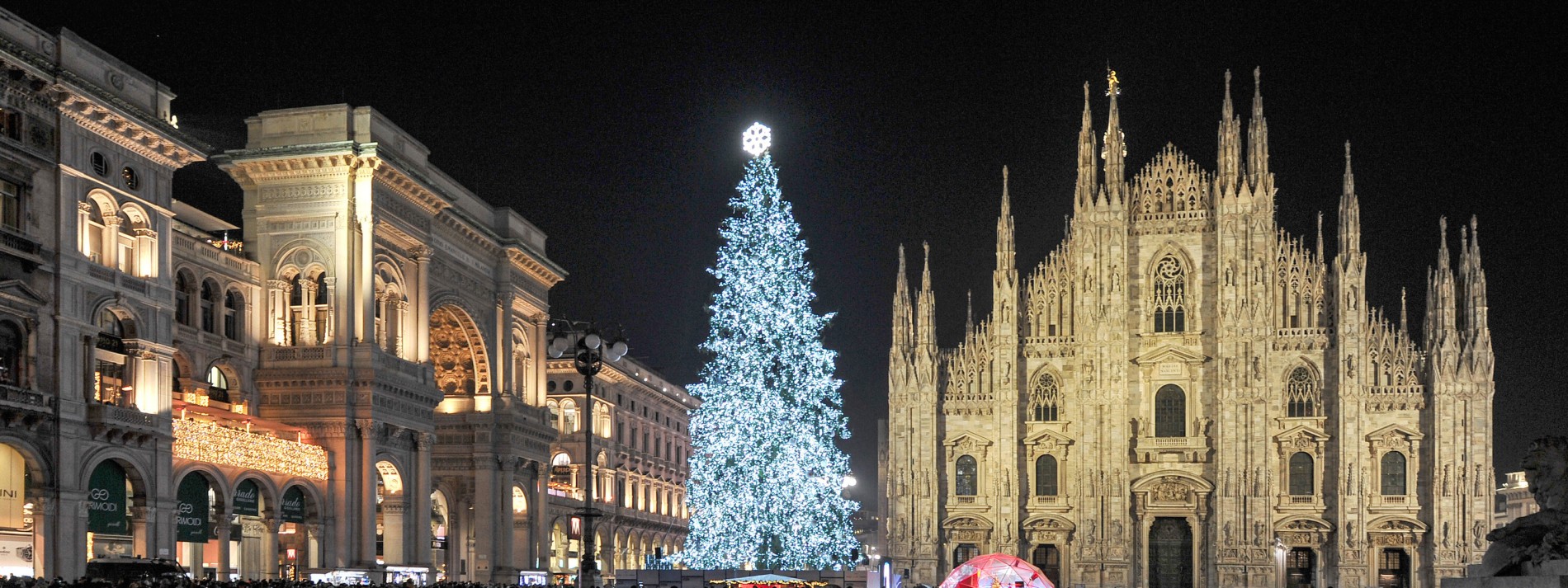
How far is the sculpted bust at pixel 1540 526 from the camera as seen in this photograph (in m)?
16.7

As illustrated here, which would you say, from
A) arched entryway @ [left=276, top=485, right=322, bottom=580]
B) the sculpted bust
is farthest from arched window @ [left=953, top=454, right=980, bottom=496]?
the sculpted bust

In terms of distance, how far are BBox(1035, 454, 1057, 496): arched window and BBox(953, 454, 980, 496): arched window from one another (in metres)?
2.93

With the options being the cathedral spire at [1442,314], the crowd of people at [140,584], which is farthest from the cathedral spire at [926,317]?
the crowd of people at [140,584]

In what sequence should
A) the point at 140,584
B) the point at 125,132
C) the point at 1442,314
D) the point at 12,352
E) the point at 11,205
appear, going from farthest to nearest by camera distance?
the point at 1442,314 < the point at 125,132 < the point at 12,352 < the point at 11,205 < the point at 140,584

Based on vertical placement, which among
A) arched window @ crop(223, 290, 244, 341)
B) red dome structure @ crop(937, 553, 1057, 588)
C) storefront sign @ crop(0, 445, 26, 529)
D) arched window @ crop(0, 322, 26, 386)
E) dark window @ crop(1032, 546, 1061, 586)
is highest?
arched window @ crop(223, 290, 244, 341)

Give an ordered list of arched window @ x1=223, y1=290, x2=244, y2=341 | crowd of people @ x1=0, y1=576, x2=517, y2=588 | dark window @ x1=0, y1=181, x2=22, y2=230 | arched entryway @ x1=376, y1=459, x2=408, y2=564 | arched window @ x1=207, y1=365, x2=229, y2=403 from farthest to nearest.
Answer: arched entryway @ x1=376, y1=459, x2=408, y2=564 → arched window @ x1=223, y1=290, x2=244, y2=341 → arched window @ x1=207, y1=365, x2=229, y2=403 → dark window @ x1=0, y1=181, x2=22, y2=230 → crowd of people @ x1=0, y1=576, x2=517, y2=588

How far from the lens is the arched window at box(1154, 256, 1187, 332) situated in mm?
73500

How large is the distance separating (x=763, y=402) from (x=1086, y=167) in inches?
1310

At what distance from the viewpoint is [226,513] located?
133 ft

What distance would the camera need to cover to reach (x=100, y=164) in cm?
3491

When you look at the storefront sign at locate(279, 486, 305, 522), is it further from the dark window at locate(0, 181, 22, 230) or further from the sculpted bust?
the sculpted bust

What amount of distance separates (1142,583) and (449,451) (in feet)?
109

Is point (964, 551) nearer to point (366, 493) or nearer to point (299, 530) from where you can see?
point (366, 493)

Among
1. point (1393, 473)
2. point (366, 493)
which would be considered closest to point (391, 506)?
point (366, 493)
